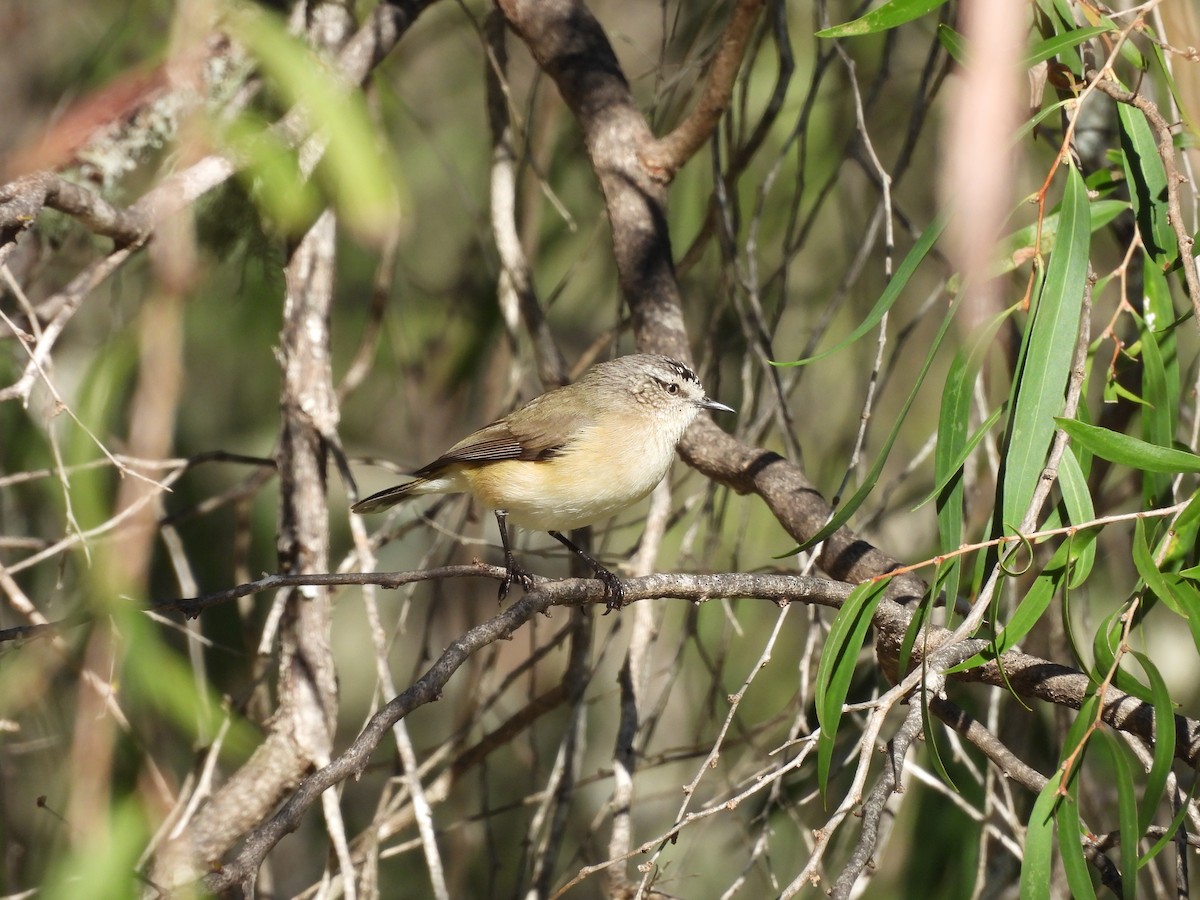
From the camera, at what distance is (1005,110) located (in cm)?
96

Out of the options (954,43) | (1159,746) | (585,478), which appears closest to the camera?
(1159,746)

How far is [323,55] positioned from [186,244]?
2.84ft

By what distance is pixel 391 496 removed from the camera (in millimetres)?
3627

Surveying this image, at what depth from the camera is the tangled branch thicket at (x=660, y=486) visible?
6.70 feet

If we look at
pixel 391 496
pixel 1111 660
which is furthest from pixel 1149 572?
pixel 391 496

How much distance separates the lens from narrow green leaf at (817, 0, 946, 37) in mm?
2020

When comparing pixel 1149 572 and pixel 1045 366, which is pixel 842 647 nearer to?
pixel 1149 572

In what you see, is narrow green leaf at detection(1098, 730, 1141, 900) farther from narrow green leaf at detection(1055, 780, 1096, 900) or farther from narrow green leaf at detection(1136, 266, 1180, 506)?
narrow green leaf at detection(1136, 266, 1180, 506)

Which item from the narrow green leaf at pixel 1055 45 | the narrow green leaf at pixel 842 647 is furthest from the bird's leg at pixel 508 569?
the narrow green leaf at pixel 1055 45

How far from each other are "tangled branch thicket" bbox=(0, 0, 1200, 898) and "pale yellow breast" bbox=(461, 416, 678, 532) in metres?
0.14

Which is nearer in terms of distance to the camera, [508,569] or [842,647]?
[842,647]

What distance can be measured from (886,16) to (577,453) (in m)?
1.77

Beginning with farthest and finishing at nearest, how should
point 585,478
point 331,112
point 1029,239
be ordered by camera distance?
point 585,478, point 1029,239, point 331,112

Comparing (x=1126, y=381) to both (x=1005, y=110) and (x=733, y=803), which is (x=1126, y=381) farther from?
(x=1005, y=110)
